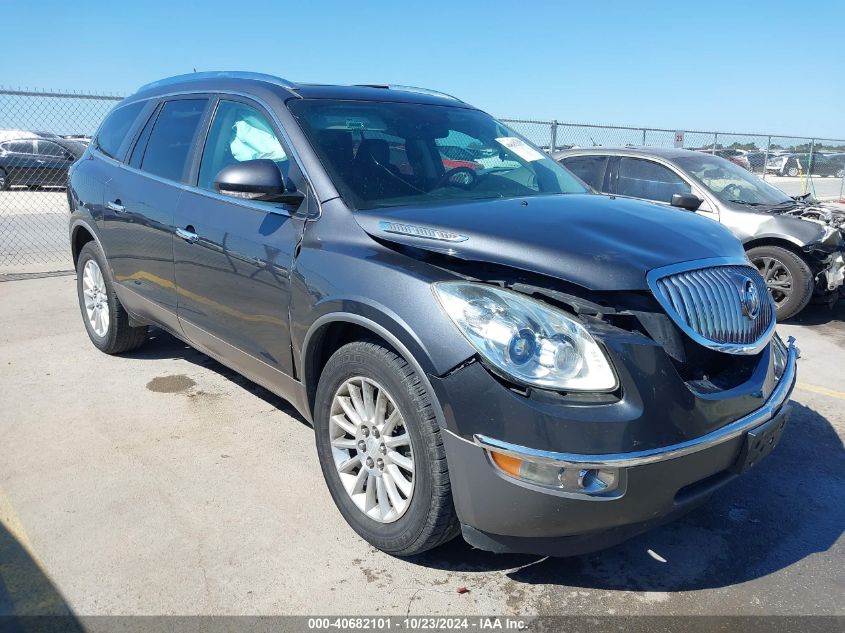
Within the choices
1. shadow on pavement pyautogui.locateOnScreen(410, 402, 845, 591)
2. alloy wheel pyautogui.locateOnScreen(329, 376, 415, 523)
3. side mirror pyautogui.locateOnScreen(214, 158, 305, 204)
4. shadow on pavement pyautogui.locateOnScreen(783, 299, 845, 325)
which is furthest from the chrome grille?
shadow on pavement pyautogui.locateOnScreen(783, 299, 845, 325)

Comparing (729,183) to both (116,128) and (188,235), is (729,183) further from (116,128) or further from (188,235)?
(116,128)

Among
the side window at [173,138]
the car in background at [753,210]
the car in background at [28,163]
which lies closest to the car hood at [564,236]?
the side window at [173,138]

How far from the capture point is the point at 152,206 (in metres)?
4.27

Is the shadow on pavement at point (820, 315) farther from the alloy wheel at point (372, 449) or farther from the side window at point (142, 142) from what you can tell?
the side window at point (142, 142)

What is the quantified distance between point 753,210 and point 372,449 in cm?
561

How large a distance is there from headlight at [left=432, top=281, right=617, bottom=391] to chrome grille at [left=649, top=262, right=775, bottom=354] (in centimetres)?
37

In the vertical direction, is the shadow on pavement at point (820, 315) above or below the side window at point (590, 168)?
below

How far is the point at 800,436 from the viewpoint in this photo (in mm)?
4199

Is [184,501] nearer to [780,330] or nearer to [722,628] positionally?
[722,628]

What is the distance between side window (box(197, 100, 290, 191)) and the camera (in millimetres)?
3518

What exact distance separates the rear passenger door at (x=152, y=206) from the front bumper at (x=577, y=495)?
2.49 m

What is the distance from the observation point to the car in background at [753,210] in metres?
6.73

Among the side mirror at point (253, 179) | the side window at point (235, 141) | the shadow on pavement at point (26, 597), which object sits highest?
the side window at point (235, 141)

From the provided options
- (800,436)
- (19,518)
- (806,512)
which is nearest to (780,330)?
(800,436)
